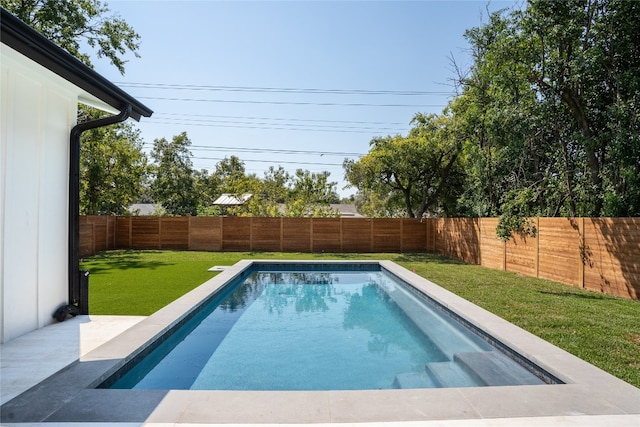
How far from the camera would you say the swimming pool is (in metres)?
4.10

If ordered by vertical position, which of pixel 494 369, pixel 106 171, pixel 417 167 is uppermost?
pixel 417 167

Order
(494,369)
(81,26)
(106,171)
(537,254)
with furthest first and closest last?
(106,171), (81,26), (537,254), (494,369)

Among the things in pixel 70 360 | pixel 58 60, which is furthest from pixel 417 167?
pixel 70 360

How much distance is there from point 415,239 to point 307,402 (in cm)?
1654

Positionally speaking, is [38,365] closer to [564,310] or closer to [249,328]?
[249,328]

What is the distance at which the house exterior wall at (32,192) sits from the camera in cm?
436

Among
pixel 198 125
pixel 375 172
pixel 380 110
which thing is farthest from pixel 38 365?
pixel 198 125

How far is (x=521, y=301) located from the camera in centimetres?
725

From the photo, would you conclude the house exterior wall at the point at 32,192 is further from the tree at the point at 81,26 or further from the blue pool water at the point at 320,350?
the tree at the point at 81,26

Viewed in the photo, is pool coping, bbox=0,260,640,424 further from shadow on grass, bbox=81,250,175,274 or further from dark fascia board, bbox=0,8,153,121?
shadow on grass, bbox=81,250,175,274

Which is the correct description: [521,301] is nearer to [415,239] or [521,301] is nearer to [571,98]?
[571,98]

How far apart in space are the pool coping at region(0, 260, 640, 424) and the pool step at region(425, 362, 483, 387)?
28.8 inches

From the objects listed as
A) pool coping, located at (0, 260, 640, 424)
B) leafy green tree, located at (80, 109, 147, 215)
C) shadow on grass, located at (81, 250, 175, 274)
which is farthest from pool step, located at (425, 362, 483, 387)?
leafy green tree, located at (80, 109, 147, 215)

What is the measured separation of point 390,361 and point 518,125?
25.4ft
